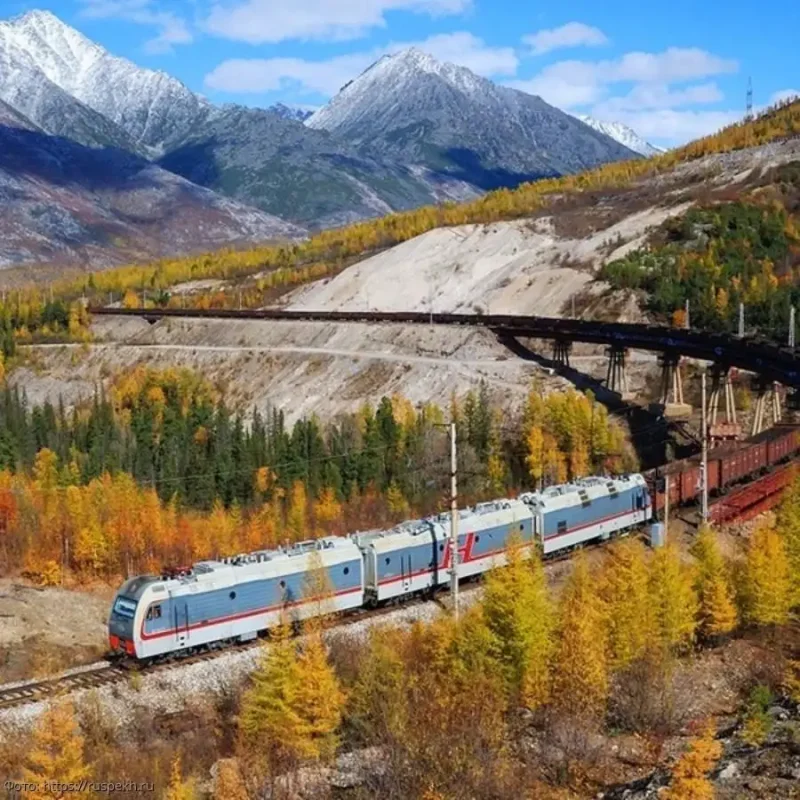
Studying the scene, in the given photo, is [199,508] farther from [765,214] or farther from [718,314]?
[765,214]

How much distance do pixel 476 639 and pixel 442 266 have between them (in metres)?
123

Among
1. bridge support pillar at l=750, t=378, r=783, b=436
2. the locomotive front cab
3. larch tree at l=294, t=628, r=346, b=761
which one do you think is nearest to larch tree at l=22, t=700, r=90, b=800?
larch tree at l=294, t=628, r=346, b=761

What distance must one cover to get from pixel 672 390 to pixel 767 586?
163 ft

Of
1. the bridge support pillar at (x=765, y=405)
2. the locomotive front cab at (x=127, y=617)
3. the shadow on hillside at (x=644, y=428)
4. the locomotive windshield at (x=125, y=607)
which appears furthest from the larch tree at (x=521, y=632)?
the shadow on hillside at (x=644, y=428)

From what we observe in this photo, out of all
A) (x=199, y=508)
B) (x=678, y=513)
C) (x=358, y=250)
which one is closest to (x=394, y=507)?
(x=199, y=508)

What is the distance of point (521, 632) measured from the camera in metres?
33.0

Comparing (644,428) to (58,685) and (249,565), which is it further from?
(58,685)

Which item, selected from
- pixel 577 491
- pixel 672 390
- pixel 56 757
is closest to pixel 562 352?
pixel 672 390

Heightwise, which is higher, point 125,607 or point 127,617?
point 125,607

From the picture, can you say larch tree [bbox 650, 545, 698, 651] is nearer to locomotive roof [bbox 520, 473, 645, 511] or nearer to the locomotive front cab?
locomotive roof [bbox 520, 473, 645, 511]

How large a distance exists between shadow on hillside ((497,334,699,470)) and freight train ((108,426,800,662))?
26734mm

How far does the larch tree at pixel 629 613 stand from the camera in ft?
112

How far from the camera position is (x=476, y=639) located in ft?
108

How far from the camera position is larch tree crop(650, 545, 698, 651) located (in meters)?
35.7
